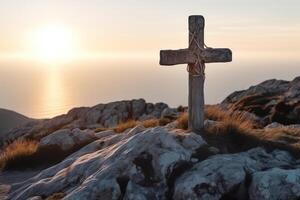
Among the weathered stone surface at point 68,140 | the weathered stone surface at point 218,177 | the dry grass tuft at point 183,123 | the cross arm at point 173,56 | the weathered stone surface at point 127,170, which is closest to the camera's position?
the weathered stone surface at point 218,177

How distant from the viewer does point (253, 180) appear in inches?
438

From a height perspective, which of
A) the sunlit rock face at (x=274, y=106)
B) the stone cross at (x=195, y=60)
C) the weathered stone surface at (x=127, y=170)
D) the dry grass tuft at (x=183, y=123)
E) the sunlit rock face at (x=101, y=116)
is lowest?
the sunlit rock face at (x=101, y=116)

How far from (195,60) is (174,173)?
3.92 metres

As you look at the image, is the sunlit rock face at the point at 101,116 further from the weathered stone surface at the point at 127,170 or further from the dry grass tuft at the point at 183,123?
the weathered stone surface at the point at 127,170

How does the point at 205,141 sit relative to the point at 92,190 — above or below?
above

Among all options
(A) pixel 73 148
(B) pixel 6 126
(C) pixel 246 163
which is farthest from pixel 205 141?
(B) pixel 6 126

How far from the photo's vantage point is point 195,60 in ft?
47.8

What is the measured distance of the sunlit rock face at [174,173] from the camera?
36.3 ft

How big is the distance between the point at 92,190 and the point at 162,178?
5.37ft

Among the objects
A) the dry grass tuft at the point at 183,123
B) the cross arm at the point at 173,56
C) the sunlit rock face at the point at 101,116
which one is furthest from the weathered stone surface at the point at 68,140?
the sunlit rock face at the point at 101,116

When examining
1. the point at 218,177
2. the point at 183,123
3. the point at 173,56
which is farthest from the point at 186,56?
the point at 218,177

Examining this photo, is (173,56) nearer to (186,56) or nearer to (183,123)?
(186,56)

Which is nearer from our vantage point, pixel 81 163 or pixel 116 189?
pixel 116 189

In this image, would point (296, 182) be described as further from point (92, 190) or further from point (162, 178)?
point (92, 190)
